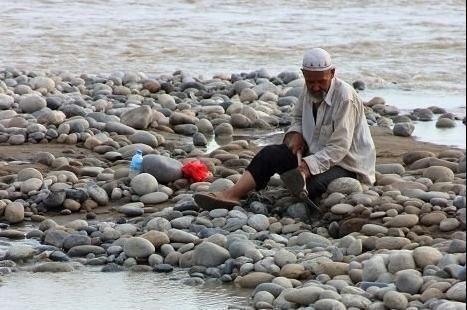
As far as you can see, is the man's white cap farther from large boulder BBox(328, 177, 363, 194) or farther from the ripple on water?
the ripple on water

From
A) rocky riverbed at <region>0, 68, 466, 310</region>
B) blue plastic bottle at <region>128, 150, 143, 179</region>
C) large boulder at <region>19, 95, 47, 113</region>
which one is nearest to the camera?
rocky riverbed at <region>0, 68, 466, 310</region>

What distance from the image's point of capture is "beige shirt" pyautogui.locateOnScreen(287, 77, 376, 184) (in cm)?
859

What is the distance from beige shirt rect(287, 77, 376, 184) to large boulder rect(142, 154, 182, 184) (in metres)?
1.28

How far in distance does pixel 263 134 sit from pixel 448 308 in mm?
6565

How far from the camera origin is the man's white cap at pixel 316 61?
8.37 m

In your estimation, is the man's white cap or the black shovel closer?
the man's white cap

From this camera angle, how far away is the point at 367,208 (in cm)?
838

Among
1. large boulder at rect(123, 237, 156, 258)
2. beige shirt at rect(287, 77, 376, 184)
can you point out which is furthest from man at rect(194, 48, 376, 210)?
large boulder at rect(123, 237, 156, 258)

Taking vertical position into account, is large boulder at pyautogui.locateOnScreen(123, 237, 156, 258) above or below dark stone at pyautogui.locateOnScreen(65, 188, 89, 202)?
above

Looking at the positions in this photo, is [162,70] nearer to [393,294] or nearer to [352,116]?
[352,116]

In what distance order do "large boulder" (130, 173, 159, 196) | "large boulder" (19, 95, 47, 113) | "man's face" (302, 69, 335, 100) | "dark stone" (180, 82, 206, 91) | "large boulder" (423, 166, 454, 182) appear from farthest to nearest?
1. "dark stone" (180, 82, 206, 91)
2. "large boulder" (19, 95, 47, 113)
3. "large boulder" (130, 173, 159, 196)
4. "large boulder" (423, 166, 454, 182)
5. "man's face" (302, 69, 335, 100)

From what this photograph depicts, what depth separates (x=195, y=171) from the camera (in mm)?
9797

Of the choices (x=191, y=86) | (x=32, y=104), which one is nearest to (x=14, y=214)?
(x=32, y=104)

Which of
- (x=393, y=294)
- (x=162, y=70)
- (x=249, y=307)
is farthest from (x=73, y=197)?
(x=162, y=70)
